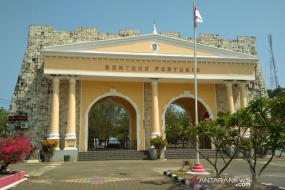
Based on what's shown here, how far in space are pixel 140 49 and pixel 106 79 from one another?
→ 3047mm

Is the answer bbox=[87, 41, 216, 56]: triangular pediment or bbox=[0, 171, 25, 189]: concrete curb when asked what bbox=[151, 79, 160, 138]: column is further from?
bbox=[0, 171, 25, 189]: concrete curb

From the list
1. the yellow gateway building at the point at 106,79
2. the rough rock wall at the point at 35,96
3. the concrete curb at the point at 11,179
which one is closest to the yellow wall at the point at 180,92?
the yellow gateway building at the point at 106,79

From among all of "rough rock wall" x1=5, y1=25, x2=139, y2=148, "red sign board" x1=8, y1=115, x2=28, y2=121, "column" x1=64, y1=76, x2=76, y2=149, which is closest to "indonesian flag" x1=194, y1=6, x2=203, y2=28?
"column" x1=64, y1=76, x2=76, y2=149

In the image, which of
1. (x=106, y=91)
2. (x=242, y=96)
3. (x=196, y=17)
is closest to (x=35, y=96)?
(x=106, y=91)

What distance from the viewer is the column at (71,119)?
16.8m

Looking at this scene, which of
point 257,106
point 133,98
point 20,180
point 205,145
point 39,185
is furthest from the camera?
point 205,145

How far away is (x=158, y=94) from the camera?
1980cm

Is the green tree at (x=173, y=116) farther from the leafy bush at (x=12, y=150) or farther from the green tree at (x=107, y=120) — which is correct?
the leafy bush at (x=12, y=150)

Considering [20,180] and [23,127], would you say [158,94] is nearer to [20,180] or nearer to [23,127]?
[23,127]

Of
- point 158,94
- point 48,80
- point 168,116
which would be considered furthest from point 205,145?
point 168,116

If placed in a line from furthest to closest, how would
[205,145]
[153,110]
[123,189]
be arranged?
[205,145] → [153,110] → [123,189]

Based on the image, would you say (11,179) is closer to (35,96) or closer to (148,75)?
(35,96)

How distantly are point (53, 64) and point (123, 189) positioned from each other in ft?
38.7

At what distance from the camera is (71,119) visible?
17047mm
